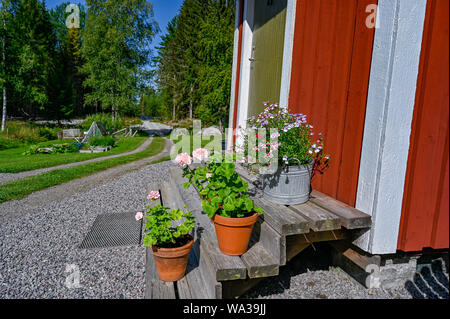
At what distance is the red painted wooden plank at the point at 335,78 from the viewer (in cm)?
199

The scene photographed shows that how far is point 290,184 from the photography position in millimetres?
2051

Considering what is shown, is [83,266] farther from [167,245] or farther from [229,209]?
[229,209]

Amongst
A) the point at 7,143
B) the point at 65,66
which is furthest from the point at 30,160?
the point at 65,66

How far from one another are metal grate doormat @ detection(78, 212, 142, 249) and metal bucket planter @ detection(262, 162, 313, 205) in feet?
4.71

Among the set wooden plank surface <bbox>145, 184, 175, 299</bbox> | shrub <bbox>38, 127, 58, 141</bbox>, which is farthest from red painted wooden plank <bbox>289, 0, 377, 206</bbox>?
shrub <bbox>38, 127, 58, 141</bbox>

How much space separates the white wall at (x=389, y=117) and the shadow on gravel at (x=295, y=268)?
0.56m

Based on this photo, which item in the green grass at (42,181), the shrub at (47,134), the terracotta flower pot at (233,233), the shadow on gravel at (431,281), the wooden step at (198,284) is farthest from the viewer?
the shrub at (47,134)

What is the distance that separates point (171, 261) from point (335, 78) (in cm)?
184

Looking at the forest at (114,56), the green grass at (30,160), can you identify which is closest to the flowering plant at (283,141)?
the green grass at (30,160)

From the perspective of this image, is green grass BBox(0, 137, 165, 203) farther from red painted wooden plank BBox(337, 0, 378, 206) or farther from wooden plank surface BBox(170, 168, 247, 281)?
red painted wooden plank BBox(337, 0, 378, 206)

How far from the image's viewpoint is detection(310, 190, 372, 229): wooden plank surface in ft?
5.92

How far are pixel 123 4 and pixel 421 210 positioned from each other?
1689cm

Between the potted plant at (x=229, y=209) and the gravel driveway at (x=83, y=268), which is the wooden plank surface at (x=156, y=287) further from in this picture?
the potted plant at (x=229, y=209)
